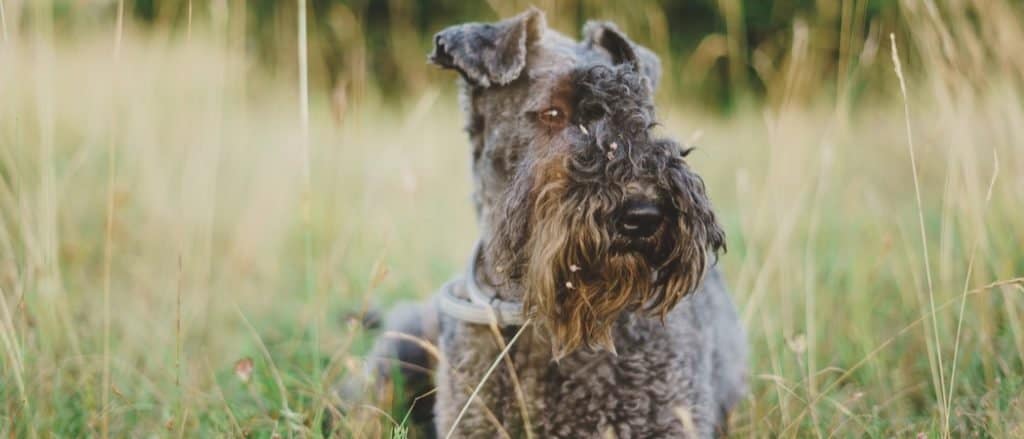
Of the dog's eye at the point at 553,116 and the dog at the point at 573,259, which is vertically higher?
the dog's eye at the point at 553,116

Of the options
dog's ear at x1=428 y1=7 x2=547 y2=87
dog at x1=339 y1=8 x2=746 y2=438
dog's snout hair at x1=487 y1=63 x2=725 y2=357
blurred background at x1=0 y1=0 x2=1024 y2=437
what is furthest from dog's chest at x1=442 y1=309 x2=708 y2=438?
dog's ear at x1=428 y1=7 x2=547 y2=87

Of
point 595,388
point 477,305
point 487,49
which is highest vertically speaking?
point 487,49

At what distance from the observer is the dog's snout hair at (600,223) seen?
1966 millimetres

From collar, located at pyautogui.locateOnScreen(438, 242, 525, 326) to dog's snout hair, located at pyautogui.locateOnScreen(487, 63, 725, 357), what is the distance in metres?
0.15

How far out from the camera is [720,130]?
8.24 meters

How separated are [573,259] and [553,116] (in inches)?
18.8

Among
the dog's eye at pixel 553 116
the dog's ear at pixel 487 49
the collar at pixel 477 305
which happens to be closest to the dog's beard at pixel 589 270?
the collar at pixel 477 305

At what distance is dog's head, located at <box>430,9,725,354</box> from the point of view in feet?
6.45

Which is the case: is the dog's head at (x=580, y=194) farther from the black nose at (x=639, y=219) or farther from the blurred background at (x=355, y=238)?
the blurred background at (x=355, y=238)

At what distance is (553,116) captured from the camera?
232cm

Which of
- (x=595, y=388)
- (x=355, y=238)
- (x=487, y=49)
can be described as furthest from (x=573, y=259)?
(x=355, y=238)

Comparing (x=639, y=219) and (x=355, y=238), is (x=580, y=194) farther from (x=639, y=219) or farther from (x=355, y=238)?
(x=355, y=238)

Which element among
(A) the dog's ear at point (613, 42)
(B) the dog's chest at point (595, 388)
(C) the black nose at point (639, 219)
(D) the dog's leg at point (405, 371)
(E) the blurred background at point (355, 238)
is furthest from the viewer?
(D) the dog's leg at point (405, 371)

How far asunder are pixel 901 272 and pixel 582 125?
6.69ft
